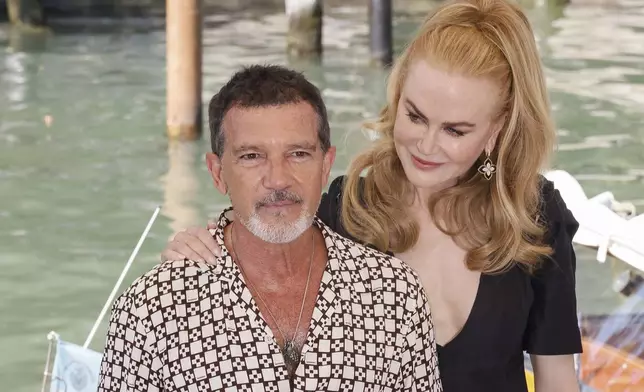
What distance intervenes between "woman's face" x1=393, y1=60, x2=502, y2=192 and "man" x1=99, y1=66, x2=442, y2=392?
0.31 m

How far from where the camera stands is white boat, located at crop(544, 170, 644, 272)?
11.6 ft

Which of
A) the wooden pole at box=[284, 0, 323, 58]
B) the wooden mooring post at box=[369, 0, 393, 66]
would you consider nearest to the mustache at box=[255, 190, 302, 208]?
the wooden mooring post at box=[369, 0, 393, 66]

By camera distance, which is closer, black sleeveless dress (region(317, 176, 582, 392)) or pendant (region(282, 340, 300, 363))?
pendant (region(282, 340, 300, 363))

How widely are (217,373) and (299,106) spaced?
0.44 m

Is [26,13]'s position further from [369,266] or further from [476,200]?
[369,266]

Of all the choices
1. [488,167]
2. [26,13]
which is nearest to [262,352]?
[488,167]

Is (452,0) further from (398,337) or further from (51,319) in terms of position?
(51,319)

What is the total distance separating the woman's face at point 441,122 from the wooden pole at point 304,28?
10.0 metres

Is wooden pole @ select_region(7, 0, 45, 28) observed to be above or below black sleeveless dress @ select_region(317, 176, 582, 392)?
below

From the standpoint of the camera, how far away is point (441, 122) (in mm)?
2123

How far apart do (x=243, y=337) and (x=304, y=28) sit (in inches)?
421

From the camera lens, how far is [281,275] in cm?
186

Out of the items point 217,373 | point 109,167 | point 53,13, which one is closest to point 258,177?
point 217,373

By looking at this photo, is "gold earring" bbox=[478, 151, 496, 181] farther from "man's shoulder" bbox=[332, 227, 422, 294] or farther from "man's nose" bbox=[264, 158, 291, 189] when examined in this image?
"man's nose" bbox=[264, 158, 291, 189]
